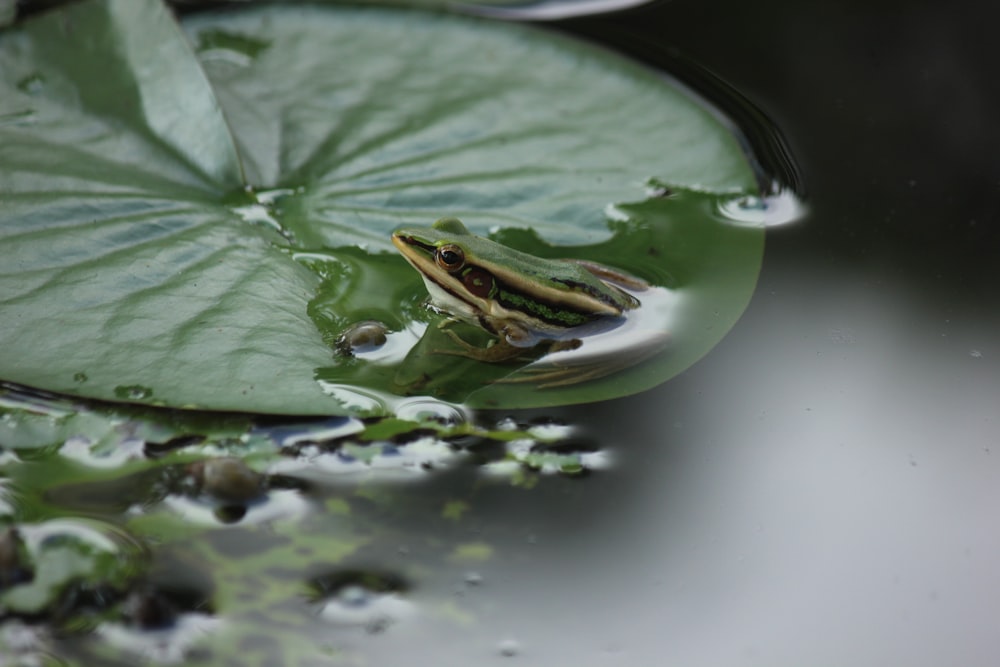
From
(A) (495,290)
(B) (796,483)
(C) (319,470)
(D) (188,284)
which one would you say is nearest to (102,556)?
(C) (319,470)

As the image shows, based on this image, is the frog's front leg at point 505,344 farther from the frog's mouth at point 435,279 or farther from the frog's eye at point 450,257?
the frog's eye at point 450,257

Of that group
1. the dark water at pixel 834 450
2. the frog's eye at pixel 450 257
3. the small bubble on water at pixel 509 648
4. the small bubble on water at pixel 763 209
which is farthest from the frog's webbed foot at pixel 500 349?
the small bubble on water at pixel 509 648

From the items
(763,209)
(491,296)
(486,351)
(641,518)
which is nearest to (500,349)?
(486,351)

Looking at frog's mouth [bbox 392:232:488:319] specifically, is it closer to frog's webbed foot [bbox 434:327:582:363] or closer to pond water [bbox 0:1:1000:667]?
frog's webbed foot [bbox 434:327:582:363]

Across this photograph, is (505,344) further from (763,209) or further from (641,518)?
(763,209)

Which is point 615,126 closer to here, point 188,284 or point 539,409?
point 539,409

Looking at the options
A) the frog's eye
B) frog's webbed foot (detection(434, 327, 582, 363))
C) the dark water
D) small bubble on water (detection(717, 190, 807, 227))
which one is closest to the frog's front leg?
frog's webbed foot (detection(434, 327, 582, 363))

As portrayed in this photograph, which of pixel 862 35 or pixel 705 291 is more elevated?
pixel 862 35
